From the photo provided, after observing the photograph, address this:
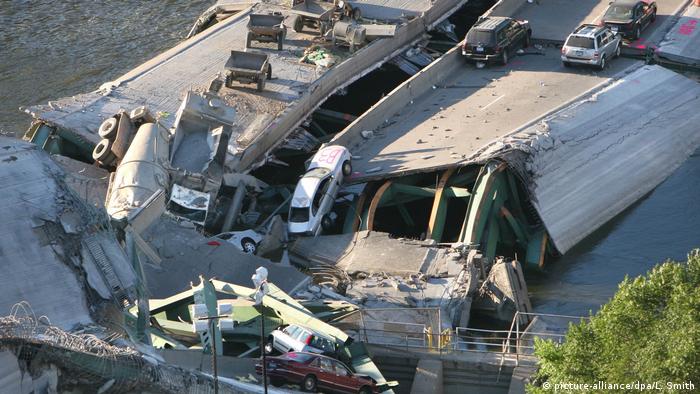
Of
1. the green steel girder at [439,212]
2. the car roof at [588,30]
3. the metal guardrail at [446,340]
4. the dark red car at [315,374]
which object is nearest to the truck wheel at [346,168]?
the green steel girder at [439,212]

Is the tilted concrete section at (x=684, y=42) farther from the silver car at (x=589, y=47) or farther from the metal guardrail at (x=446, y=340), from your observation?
the metal guardrail at (x=446, y=340)

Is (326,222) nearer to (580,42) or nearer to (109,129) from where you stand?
(109,129)

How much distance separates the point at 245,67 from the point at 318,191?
26.9 ft

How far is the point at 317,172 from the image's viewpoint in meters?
40.8

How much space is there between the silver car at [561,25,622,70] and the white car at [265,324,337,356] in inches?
866

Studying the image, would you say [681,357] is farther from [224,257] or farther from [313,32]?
[313,32]

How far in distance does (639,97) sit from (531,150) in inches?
295

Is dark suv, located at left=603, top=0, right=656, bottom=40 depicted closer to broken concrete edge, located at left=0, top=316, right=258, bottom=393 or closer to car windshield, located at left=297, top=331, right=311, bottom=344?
car windshield, located at left=297, top=331, right=311, bottom=344

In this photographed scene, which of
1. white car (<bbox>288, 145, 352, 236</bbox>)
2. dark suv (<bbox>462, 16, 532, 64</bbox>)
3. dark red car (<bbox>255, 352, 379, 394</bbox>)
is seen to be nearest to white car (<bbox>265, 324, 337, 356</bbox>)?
dark red car (<bbox>255, 352, 379, 394</bbox>)

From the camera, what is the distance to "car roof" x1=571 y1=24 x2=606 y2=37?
48.3 meters

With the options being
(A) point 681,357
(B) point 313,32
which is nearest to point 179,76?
(B) point 313,32

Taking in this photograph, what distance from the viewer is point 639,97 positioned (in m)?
47.0

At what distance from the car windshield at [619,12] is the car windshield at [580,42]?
3.30 meters

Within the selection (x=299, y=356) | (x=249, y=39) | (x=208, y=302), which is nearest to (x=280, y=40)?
(x=249, y=39)
